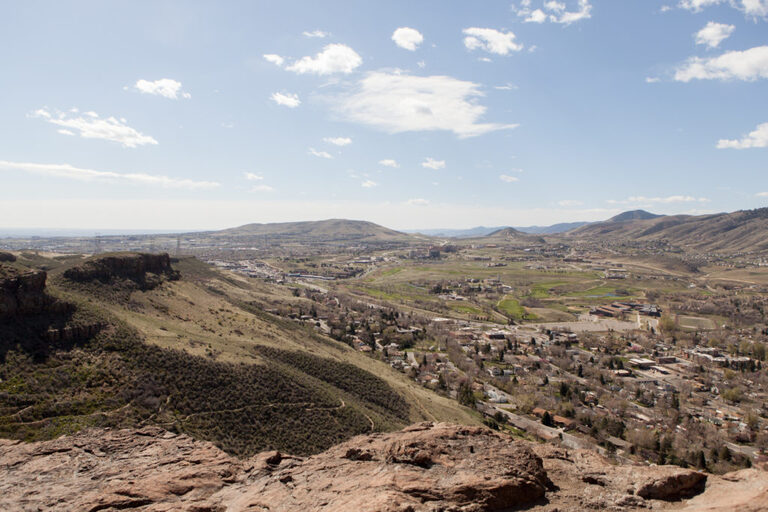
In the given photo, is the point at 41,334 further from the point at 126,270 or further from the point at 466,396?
the point at 466,396

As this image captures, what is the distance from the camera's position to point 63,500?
57.6 feet

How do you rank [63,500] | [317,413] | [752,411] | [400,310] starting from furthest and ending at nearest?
[400,310] → [752,411] → [317,413] → [63,500]

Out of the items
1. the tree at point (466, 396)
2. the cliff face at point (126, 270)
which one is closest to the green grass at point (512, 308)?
the tree at point (466, 396)

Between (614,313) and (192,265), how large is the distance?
543ft

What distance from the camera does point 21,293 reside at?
40.8m

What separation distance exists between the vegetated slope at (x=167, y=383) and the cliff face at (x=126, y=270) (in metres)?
0.77

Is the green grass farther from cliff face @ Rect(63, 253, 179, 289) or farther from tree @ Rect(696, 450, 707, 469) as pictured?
cliff face @ Rect(63, 253, 179, 289)

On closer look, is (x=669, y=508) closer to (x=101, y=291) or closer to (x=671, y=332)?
(x=101, y=291)

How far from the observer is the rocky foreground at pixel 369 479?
43.9ft

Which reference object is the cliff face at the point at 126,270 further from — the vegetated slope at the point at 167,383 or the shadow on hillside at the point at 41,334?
the shadow on hillside at the point at 41,334

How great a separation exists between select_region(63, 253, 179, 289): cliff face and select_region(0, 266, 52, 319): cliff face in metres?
19.6

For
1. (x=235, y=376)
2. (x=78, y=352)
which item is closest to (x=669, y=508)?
(x=235, y=376)

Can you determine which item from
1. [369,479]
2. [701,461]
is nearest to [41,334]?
[369,479]

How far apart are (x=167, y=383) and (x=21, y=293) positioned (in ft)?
58.8
